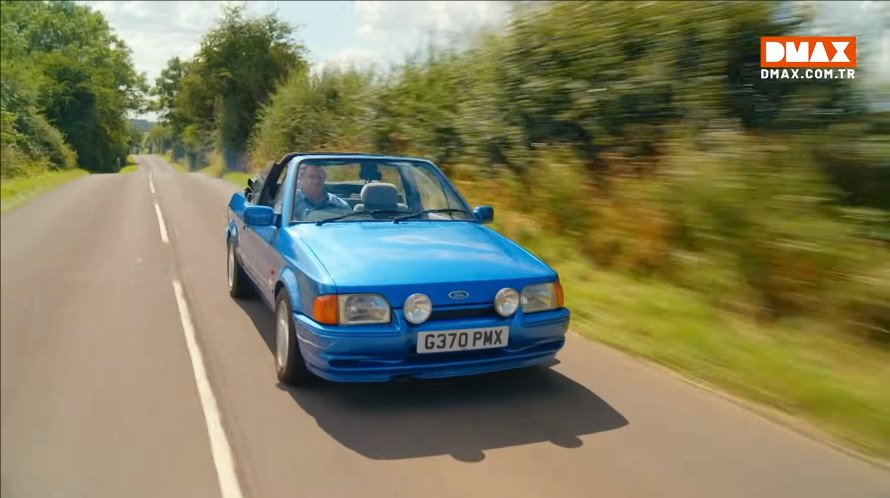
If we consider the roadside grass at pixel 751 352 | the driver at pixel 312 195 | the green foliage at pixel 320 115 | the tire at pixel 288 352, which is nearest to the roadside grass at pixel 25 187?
the green foliage at pixel 320 115

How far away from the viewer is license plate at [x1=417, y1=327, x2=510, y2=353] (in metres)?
3.90

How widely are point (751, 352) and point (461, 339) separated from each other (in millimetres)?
2326

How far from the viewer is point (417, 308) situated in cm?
390

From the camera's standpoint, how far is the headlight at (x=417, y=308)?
3.89 metres

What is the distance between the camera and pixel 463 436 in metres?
3.72

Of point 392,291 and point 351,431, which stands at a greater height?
point 392,291

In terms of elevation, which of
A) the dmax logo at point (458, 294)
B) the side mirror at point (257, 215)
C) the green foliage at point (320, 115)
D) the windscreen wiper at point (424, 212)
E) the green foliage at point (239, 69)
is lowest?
the dmax logo at point (458, 294)

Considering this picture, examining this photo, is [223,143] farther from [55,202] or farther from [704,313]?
[704,313]

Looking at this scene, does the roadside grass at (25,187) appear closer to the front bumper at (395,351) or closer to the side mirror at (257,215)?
the side mirror at (257,215)

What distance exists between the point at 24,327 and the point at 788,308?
21.4 feet

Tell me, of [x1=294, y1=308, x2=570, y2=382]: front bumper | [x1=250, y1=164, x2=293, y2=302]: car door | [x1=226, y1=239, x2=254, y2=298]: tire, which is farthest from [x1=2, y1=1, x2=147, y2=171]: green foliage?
[x1=294, y1=308, x2=570, y2=382]: front bumper

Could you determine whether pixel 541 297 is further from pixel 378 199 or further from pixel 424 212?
pixel 378 199

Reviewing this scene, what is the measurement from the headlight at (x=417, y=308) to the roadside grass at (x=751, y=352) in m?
2.08

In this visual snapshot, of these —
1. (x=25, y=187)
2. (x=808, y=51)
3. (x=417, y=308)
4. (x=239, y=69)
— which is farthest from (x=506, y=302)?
(x=239, y=69)
